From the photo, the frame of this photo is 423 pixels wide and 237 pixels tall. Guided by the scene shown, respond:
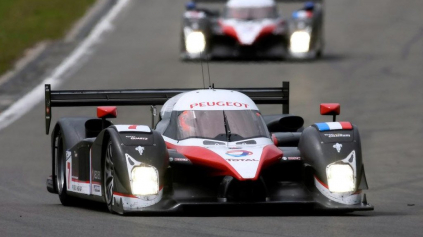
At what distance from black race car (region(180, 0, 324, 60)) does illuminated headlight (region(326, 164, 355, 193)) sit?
16.1m

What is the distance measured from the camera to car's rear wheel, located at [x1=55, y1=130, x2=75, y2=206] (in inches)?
523

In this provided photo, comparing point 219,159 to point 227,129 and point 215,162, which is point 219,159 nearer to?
point 215,162

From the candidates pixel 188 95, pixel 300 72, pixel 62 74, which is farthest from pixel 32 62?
pixel 188 95

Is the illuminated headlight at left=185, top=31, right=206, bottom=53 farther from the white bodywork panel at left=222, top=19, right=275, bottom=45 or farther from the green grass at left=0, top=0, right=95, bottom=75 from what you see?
the green grass at left=0, top=0, right=95, bottom=75

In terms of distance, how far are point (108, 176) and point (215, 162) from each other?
3.62 feet

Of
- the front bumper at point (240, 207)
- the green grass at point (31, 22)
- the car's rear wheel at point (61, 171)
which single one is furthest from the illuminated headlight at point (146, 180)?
the green grass at point (31, 22)

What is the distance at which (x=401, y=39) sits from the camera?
3127 centimetres

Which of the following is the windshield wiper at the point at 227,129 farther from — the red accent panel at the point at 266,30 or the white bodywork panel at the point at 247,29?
the red accent panel at the point at 266,30

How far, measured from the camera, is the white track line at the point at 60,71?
2225cm

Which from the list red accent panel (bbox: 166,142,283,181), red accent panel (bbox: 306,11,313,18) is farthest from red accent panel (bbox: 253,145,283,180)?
red accent panel (bbox: 306,11,313,18)

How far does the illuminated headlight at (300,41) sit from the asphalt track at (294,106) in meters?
0.44

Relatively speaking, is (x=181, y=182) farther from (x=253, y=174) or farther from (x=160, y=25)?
(x=160, y=25)

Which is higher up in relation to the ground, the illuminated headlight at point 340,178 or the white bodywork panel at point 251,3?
the white bodywork panel at point 251,3

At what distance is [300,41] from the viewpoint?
27969 millimetres
